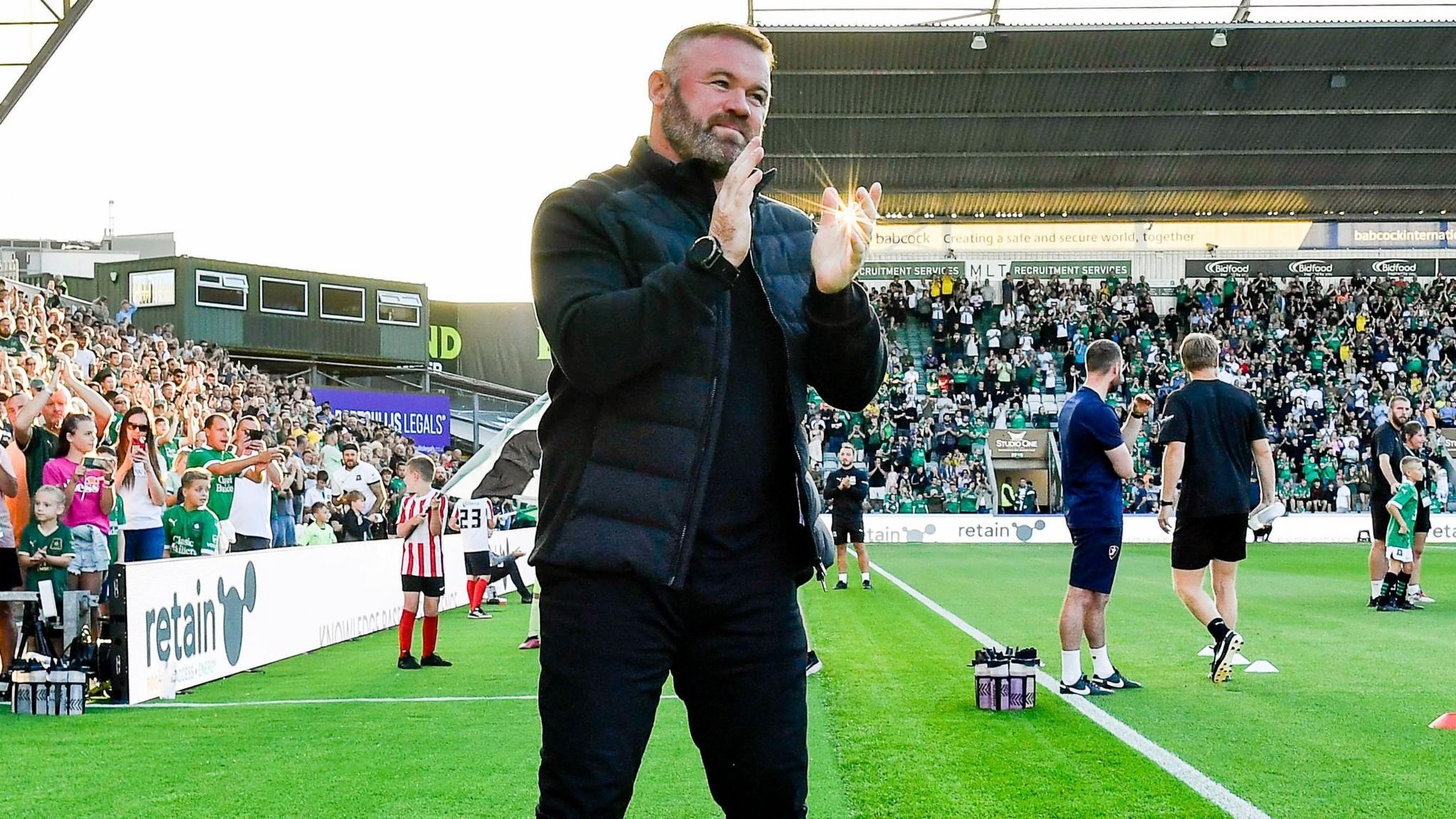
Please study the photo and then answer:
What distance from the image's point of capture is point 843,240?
2.79 meters

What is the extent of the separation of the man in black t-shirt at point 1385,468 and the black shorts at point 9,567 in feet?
39.3

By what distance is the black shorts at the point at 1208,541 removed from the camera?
920 cm

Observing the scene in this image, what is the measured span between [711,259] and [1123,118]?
37.3m

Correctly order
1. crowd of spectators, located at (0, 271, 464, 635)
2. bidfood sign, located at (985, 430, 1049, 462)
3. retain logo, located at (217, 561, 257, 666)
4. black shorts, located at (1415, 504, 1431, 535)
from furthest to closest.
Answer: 1. bidfood sign, located at (985, 430, 1049, 462)
2. black shorts, located at (1415, 504, 1431, 535)
3. retain logo, located at (217, 561, 257, 666)
4. crowd of spectators, located at (0, 271, 464, 635)

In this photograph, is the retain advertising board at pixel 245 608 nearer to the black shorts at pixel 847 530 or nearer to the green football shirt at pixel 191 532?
the green football shirt at pixel 191 532

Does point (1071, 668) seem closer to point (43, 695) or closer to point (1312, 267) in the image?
point (43, 695)

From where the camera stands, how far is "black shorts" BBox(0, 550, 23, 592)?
9969 mm

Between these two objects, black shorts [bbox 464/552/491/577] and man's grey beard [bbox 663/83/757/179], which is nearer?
man's grey beard [bbox 663/83/757/179]

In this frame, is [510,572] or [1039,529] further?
[1039,529]

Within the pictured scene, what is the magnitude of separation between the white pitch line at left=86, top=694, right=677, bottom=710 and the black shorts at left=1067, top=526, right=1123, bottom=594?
2.64 m

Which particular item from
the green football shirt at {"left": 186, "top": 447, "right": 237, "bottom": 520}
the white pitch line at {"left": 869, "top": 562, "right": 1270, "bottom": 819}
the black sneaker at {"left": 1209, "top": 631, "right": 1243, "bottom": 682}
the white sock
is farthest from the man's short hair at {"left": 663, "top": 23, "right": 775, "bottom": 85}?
the green football shirt at {"left": 186, "top": 447, "right": 237, "bottom": 520}

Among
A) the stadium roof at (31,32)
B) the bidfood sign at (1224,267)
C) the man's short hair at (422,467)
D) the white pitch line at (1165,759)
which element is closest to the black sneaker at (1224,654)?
the white pitch line at (1165,759)

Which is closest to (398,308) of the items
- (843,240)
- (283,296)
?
(283,296)

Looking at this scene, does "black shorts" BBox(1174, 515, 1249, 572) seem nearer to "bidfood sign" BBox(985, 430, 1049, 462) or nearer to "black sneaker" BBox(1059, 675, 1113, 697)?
"black sneaker" BBox(1059, 675, 1113, 697)
